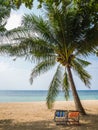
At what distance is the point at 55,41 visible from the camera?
14609mm

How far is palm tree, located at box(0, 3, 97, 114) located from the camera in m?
13.7

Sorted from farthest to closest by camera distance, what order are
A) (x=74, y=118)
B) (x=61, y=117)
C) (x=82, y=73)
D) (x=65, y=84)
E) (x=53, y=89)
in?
(x=82, y=73)
(x=65, y=84)
(x=53, y=89)
(x=61, y=117)
(x=74, y=118)

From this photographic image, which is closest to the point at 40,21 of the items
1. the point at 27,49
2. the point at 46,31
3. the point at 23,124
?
the point at 46,31

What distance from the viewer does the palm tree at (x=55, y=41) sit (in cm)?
1370

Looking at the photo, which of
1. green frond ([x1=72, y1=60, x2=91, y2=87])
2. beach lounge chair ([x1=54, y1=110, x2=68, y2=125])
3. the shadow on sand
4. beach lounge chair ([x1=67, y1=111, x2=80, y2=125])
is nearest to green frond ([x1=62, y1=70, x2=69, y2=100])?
green frond ([x1=72, y1=60, x2=91, y2=87])

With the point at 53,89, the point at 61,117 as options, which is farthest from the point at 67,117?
the point at 53,89

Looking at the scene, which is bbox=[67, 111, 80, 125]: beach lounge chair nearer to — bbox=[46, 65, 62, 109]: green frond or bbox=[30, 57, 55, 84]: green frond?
bbox=[46, 65, 62, 109]: green frond

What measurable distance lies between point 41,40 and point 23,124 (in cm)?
475

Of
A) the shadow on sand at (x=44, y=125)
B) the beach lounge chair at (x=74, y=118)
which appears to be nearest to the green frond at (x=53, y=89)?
the shadow on sand at (x=44, y=125)

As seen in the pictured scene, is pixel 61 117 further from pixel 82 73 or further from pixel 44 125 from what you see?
pixel 82 73

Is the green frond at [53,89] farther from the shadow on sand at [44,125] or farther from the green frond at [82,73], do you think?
the shadow on sand at [44,125]

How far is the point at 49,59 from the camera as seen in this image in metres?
15.5

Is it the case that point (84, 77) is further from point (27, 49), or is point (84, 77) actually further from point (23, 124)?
point (23, 124)

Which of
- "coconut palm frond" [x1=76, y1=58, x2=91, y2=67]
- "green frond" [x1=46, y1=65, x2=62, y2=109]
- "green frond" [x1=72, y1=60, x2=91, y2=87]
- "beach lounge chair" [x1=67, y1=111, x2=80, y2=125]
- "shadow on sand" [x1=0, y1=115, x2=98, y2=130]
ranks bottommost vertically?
"shadow on sand" [x1=0, y1=115, x2=98, y2=130]
